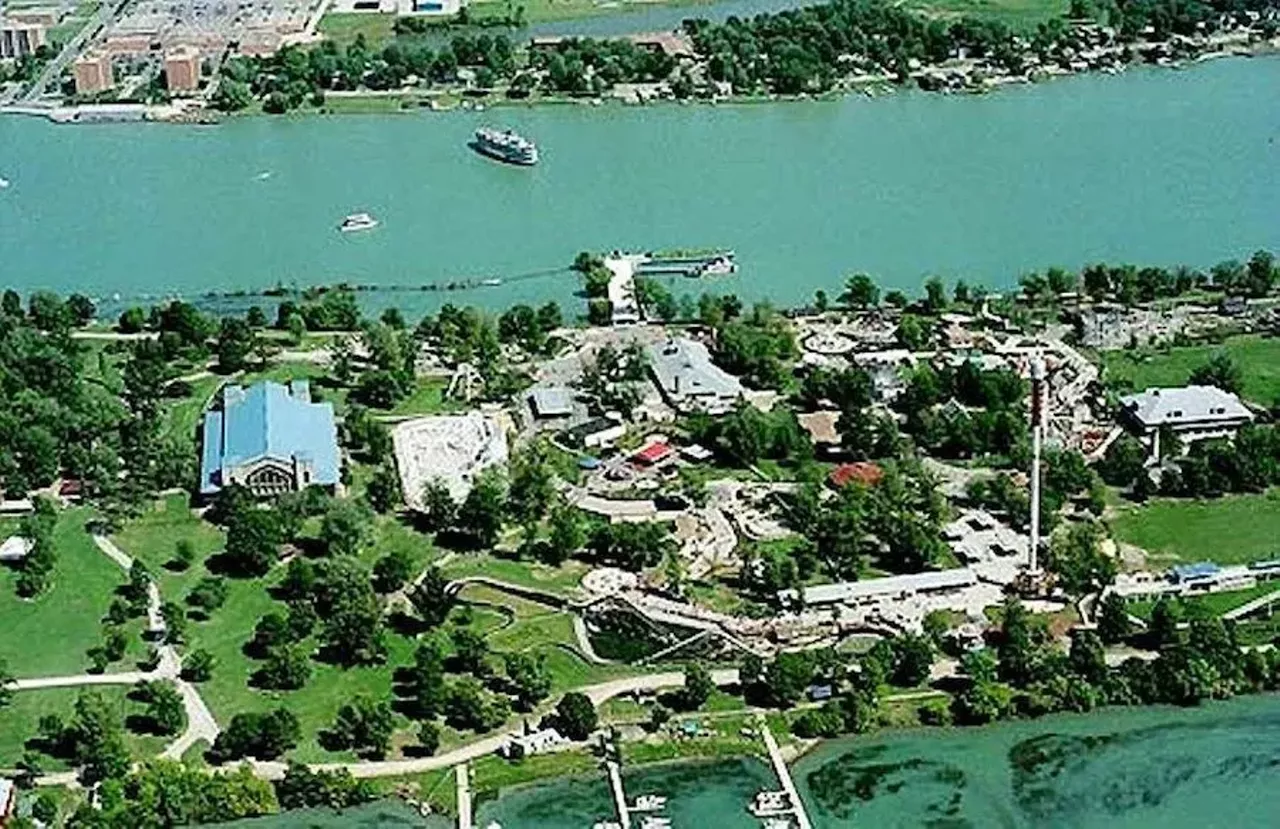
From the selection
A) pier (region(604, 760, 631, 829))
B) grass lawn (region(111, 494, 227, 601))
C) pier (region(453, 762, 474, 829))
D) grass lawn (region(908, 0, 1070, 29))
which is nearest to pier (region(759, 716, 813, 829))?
pier (region(604, 760, 631, 829))

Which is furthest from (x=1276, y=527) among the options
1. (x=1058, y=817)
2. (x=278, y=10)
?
(x=278, y=10)

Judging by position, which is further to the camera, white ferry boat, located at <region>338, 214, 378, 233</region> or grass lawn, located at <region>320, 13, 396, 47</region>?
grass lawn, located at <region>320, 13, 396, 47</region>

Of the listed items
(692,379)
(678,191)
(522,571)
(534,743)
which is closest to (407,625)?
(522,571)

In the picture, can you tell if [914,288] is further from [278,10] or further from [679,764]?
[278,10]

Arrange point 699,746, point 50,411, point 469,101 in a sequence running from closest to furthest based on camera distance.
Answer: point 699,746
point 50,411
point 469,101

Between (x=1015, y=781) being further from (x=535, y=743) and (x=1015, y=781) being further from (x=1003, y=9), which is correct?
(x=1003, y=9)

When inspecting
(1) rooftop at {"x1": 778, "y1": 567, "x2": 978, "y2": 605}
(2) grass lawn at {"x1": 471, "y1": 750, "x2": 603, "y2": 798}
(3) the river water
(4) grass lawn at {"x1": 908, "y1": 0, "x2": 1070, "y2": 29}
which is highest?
(4) grass lawn at {"x1": 908, "y1": 0, "x2": 1070, "y2": 29}

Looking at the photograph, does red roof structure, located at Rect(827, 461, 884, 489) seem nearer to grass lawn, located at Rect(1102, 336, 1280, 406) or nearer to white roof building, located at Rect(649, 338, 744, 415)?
white roof building, located at Rect(649, 338, 744, 415)
